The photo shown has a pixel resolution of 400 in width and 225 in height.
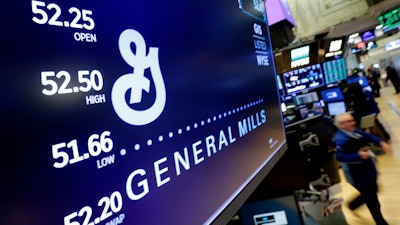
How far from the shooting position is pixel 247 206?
71.2 inches

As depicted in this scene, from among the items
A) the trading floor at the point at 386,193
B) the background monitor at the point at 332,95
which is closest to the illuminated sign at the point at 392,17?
the background monitor at the point at 332,95

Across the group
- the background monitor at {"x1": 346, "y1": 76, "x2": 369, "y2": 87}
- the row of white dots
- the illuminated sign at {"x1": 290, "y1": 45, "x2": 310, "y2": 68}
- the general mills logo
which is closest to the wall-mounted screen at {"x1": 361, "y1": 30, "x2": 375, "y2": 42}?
the background monitor at {"x1": 346, "y1": 76, "x2": 369, "y2": 87}

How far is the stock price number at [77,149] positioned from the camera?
1.42 ft

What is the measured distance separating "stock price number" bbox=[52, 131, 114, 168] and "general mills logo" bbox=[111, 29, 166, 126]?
0.06 m

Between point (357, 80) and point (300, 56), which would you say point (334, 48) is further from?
point (357, 80)

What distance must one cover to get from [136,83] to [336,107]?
7.52 meters

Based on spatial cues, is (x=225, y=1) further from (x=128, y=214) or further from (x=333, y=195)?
(x=333, y=195)

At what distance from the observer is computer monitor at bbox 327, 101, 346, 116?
7.20 m

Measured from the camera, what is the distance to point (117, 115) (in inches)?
21.8

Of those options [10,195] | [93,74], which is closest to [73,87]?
[93,74]

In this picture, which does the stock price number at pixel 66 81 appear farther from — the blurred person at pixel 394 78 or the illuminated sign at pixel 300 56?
the blurred person at pixel 394 78

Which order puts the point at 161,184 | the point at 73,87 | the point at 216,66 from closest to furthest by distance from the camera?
the point at 73,87, the point at 161,184, the point at 216,66

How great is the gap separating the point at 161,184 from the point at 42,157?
275 millimetres

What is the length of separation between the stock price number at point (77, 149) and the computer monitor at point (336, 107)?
24.8 feet
